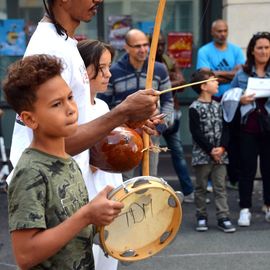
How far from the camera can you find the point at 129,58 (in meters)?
5.44

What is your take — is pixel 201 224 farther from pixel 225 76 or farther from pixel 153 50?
pixel 153 50

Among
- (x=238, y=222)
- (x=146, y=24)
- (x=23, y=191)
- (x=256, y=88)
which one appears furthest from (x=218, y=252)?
(x=146, y=24)

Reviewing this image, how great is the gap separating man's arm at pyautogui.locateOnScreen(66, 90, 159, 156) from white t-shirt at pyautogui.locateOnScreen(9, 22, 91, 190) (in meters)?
0.17

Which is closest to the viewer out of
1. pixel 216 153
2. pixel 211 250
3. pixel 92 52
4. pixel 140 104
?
pixel 140 104

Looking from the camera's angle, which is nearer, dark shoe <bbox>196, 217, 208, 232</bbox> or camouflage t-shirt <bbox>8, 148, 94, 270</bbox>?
camouflage t-shirt <bbox>8, 148, 94, 270</bbox>

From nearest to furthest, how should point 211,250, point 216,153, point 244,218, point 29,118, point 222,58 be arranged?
point 29,118 → point 211,250 → point 216,153 → point 244,218 → point 222,58

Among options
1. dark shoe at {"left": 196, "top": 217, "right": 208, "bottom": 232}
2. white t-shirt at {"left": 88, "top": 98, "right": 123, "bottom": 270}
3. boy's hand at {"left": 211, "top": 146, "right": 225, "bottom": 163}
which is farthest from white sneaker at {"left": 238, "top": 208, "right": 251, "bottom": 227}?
white t-shirt at {"left": 88, "top": 98, "right": 123, "bottom": 270}

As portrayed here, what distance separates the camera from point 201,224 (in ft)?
18.0

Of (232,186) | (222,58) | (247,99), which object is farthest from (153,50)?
(232,186)

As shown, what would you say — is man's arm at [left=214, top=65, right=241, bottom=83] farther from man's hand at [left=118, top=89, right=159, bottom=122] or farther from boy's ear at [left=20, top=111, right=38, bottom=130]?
boy's ear at [left=20, top=111, right=38, bottom=130]

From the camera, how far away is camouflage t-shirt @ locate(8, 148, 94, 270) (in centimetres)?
180

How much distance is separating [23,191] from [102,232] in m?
0.37

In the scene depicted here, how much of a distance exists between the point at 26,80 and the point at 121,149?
32.7 inches

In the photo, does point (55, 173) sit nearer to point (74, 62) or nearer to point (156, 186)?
point (156, 186)
